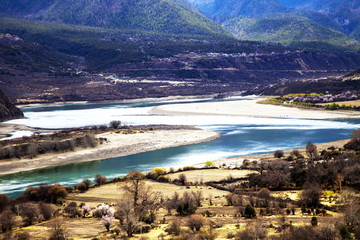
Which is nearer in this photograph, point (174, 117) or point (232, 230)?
point (232, 230)

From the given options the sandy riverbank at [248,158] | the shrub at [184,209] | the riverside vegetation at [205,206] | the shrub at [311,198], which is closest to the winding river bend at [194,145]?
the sandy riverbank at [248,158]

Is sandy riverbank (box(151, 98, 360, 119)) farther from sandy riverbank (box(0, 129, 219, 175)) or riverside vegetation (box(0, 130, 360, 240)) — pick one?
riverside vegetation (box(0, 130, 360, 240))

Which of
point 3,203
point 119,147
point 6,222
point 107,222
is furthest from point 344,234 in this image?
point 119,147

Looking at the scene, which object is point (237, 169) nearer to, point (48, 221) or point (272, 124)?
point (48, 221)

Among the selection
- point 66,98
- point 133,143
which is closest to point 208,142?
point 133,143

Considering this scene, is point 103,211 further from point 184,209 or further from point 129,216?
point 184,209
